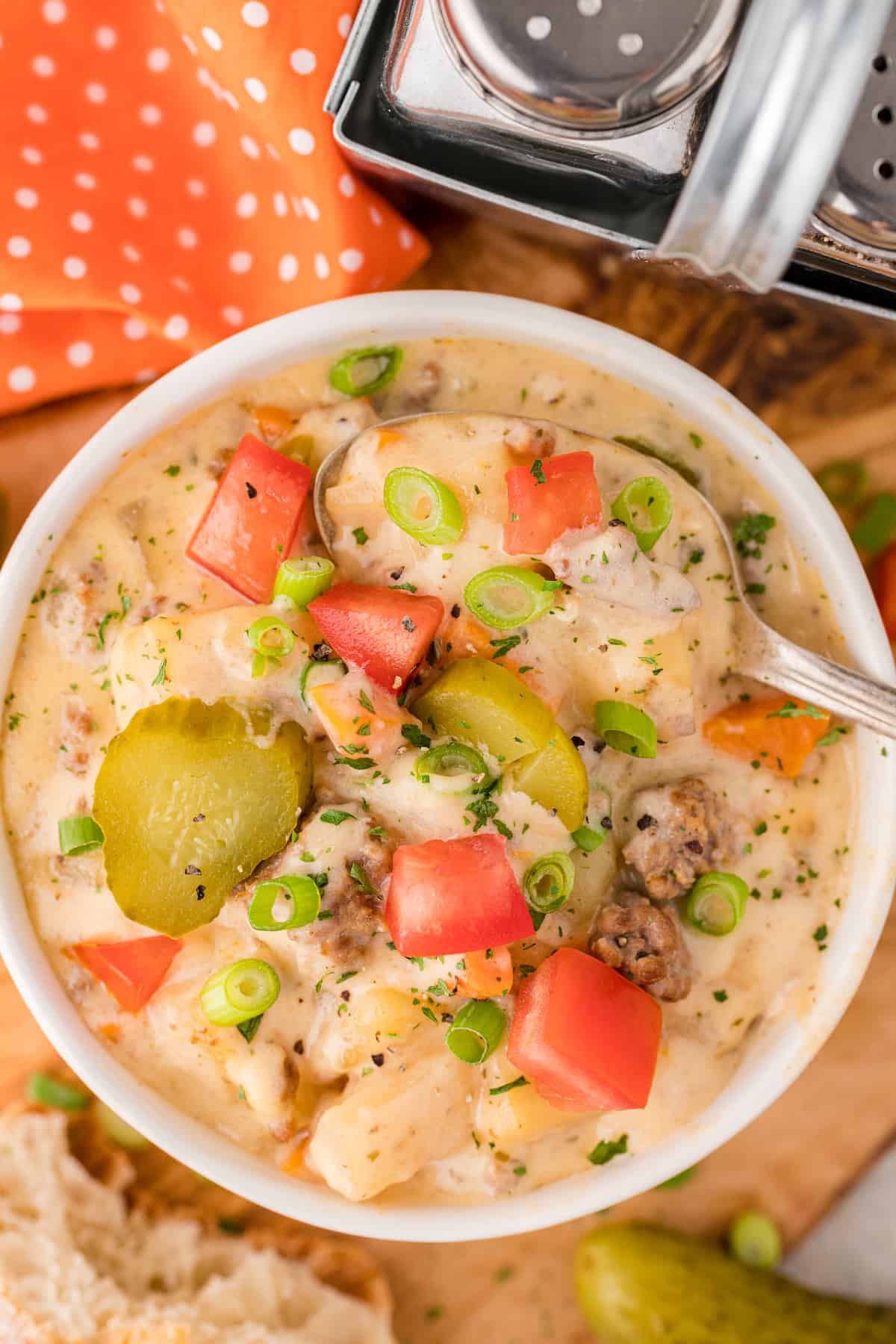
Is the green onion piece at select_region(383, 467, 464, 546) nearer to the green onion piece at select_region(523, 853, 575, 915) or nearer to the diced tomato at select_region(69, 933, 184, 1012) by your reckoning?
the green onion piece at select_region(523, 853, 575, 915)

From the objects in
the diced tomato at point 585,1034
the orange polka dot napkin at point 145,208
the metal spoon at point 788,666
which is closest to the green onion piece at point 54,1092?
the diced tomato at point 585,1034

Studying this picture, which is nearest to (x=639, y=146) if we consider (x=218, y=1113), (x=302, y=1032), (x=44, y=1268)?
(x=302, y=1032)

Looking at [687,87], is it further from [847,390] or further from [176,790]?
[176,790]

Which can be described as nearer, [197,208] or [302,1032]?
[302,1032]

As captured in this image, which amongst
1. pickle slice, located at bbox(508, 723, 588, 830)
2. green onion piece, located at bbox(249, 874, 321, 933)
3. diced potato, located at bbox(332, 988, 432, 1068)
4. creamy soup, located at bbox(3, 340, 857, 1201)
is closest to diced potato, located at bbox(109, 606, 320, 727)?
creamy soup, located at bbox(3, 340, 857, 1201)

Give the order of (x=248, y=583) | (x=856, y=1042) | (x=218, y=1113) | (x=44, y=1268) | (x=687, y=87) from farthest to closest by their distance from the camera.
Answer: (x=856, y=1042), (x=44, y=1268), (x=218, y=1113), (x=248, y=583), (x=687, y=87)

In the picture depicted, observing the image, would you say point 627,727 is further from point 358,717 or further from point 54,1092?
point 54,1092

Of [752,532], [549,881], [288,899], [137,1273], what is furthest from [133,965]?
[752,532]
